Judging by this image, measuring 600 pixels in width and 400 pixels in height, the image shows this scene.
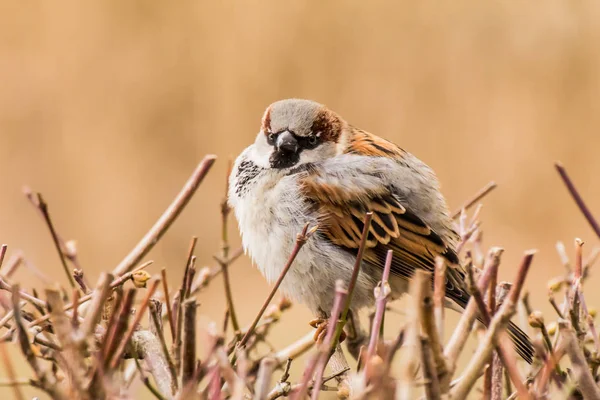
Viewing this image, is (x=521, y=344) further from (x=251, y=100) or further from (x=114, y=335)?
(x=251, y=100)

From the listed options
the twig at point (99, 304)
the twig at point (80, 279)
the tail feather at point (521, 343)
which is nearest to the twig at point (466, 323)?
the twig at point (99, 304)

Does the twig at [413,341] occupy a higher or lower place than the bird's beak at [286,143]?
higher

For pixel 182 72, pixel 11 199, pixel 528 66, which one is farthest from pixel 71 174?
pixel 528 66

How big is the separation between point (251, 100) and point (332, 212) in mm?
3336

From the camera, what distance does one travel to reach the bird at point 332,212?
2.50m

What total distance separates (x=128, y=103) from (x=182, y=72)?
407 mm

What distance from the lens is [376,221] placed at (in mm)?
2539

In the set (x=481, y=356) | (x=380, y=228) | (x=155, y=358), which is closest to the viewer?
(x=481, y=356)

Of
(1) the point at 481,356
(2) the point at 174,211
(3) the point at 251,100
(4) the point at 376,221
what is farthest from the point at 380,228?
(3) the point at 251,100

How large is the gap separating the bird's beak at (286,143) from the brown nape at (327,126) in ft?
0.25

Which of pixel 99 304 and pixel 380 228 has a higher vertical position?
pixel 99 304

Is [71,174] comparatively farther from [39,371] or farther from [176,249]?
[39,371]

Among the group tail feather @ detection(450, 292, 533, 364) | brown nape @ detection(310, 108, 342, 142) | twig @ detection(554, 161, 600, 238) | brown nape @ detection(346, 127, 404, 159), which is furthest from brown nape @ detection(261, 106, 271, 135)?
twig @ detection(554, 161, 600, 238)

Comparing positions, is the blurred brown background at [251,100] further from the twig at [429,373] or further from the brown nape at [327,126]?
the twig at [429,373]
